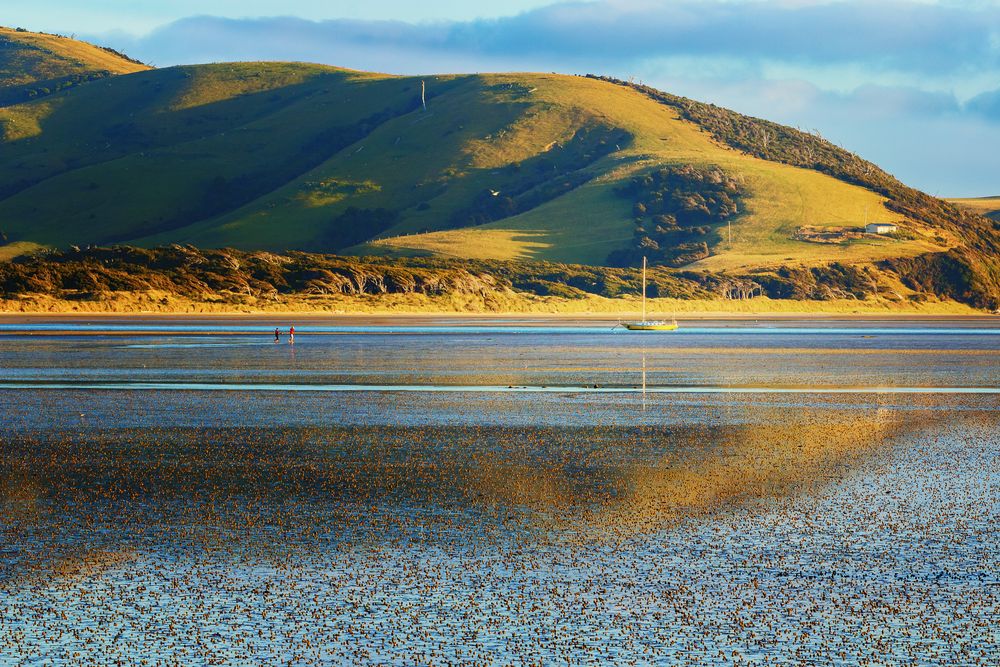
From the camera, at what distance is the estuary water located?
22.1 ft

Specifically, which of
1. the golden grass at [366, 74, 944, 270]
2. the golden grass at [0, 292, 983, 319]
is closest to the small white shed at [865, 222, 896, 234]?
the golden grass at [366, 74, 944, 270]

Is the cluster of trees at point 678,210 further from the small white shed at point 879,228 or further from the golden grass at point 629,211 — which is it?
the small white shed at point 879,228

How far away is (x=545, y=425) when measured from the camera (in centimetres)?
1716

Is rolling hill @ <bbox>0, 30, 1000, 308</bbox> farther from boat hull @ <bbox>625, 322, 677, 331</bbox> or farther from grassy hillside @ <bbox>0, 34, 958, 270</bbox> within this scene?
boat hull @ <bbox>625, 322, 677, 331</bbox>

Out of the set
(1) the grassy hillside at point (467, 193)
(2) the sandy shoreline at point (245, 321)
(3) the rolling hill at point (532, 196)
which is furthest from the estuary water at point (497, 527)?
(1) the grassy hillside at point (467, 193)

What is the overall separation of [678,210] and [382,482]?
5341 inches

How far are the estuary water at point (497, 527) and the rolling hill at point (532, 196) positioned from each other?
106931mm

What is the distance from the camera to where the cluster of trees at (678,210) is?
441ft

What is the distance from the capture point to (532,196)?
537ft

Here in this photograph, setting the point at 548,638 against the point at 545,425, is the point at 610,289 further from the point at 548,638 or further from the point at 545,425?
the point at 548,638

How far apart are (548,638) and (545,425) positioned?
10.5 metres

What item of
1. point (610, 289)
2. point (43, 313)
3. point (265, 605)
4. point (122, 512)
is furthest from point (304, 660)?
point (610, 289)

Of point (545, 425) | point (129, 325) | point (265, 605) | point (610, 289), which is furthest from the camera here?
point (610, 289)

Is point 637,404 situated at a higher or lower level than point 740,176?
lower
